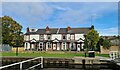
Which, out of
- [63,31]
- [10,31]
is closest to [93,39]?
[63,31]

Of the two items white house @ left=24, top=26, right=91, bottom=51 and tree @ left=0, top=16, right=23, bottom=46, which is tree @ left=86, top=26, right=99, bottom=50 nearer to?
white house @ left=24, top=26, right=91, bottom=51

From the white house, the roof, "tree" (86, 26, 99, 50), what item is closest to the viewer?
"tree" (86, 26, 99, 50)

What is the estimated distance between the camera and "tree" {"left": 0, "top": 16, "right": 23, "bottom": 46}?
161 feet

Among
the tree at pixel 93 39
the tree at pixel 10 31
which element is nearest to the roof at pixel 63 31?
the tree at pixel 10 31

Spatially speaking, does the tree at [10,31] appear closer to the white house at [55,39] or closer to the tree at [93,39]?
the white house at [55,39]

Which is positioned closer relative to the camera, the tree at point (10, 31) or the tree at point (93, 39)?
the tree at point (93, 39)

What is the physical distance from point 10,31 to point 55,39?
36.6ft

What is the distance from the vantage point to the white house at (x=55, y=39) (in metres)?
52.6

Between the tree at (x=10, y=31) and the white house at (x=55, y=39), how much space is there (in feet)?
8.51

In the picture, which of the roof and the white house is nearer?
the white house

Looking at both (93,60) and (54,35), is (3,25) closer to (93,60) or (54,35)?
(54,35)

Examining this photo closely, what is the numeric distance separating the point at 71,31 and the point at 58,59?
3042 centimetres

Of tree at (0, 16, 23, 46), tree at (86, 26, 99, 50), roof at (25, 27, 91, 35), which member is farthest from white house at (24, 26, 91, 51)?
tree at (86, 26, 99, 50)

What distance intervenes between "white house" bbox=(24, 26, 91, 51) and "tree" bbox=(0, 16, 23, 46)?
259 cm
